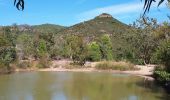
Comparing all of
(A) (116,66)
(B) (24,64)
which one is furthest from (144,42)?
(B) (24,64)

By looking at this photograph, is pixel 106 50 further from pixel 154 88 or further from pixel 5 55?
pixel 154 88

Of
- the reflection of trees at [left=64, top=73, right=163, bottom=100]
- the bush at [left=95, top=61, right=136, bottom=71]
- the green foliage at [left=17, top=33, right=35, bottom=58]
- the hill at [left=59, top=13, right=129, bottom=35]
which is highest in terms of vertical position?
the hill at [left=59, top=13, right=129, bottom=35]

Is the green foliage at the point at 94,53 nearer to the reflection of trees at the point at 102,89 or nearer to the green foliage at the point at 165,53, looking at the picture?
the reflection of trees at the point at 102,89

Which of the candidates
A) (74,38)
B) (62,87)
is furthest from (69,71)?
(62,87)

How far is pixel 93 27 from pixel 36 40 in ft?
141

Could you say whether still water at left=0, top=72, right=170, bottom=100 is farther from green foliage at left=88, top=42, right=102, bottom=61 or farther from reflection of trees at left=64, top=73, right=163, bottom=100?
green foliage at left=88, top=42, right=102, bottom=61

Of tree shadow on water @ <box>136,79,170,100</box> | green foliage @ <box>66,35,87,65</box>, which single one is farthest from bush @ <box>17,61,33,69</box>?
tree shadow on water @ <box>136,79,170,100</box>

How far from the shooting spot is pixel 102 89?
79.3ft

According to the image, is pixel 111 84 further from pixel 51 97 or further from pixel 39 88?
pixel 51 97

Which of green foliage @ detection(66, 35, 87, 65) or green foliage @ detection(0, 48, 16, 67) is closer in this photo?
green foliage @ detection(0, 48, 16, 67)

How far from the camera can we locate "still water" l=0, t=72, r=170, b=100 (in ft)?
67.5

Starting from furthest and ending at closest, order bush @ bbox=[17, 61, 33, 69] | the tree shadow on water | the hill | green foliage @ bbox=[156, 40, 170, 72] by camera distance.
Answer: the hill
bush @ bbox=[17, 61, 33, 69]
green foliage @ bbox=[156, 40, 170, 72]
the tree shadow on water

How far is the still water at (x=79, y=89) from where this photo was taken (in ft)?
67.5

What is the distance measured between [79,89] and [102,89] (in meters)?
1.52
